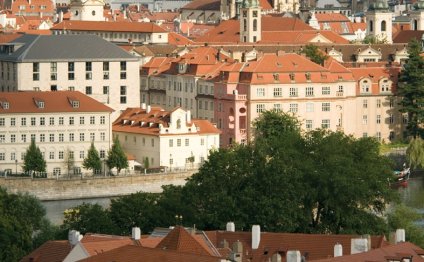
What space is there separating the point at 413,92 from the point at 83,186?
22.3 m

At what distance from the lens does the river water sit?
66375 millimetres

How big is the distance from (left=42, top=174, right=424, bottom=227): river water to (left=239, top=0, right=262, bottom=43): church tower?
39741mm

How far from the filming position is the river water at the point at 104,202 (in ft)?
218

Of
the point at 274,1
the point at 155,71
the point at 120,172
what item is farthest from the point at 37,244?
the point at 274,1

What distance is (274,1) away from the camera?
6476 inches

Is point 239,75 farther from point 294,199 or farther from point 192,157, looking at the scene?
point 294,199

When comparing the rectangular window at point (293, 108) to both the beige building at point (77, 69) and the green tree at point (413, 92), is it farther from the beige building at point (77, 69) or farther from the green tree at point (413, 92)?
the beige building at point (77, 69)

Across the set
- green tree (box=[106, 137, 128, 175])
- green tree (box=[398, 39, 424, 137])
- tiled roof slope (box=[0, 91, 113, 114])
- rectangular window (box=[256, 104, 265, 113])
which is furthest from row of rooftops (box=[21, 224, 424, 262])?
green tree (box=[398, 39, 424, 137])

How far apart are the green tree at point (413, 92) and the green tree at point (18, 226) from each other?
3701cm

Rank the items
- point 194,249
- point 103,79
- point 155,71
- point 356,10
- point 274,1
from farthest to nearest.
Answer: point 356,10 < point 274,1 < point 155,71 < point 103,79 < point 194,249

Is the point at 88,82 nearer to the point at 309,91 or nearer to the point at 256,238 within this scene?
the point at 309,91

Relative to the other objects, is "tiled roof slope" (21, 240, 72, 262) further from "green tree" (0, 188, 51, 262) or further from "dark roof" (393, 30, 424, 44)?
"dark roof" (393, 30, 424, 44)

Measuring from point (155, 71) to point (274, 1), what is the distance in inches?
2697

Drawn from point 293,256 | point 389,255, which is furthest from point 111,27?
point 293,256
